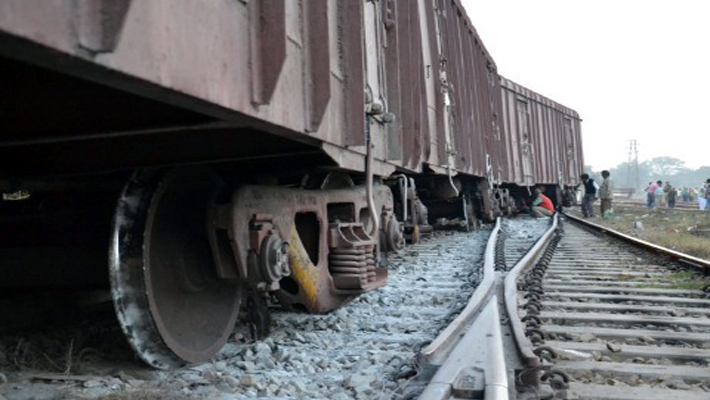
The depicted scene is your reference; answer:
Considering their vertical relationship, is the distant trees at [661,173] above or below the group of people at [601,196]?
above

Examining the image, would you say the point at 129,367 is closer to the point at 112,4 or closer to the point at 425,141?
the point at 112,4

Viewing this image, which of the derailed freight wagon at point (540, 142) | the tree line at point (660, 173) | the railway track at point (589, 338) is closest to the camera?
the railway track at point (589, 338)

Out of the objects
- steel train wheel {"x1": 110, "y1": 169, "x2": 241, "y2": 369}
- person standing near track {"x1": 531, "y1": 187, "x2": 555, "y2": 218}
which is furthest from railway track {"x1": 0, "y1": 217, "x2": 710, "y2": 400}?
person standing near track {"x1": 531, "y1": 187, "x2": 555, "y2": 218}

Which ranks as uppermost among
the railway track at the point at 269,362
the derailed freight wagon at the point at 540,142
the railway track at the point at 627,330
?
the derailed freight wagon at the point at 540,142

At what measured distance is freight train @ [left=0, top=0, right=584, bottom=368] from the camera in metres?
1.49

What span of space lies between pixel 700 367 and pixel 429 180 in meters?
5.35

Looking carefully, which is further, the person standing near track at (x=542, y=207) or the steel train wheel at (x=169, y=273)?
the person standing near track at (x=542, y=207)

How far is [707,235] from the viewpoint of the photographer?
13227mm

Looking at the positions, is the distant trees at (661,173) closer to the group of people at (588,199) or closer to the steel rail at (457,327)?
the group of people at (588,199)

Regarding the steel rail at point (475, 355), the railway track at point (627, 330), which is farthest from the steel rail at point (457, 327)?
the railway track at point (627, 330)

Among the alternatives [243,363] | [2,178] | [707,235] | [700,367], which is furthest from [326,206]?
[707,235]

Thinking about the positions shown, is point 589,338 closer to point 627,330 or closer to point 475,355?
point 627,330

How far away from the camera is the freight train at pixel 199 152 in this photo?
149 centimetres

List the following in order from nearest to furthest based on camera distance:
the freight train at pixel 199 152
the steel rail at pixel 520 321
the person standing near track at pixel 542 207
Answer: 1. the freight train at pixel 199 152
2. the steel rail at pixel 520 321
3. the person standing near track at pixel 542 207
